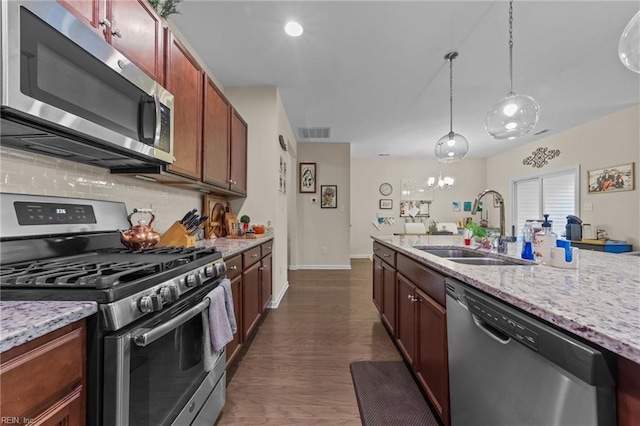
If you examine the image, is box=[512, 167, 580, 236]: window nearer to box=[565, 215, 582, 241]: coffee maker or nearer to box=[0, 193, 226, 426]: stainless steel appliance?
box=[565, 215, 582, 241]: coffee maker

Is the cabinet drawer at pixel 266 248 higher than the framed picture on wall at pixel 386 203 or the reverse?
the reverse

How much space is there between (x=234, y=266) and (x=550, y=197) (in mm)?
6266

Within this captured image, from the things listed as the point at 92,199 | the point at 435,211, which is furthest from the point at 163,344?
the point at 435,211

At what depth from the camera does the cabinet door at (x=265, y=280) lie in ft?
8.54

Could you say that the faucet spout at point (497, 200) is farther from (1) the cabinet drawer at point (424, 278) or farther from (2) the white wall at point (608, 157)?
(2) the white wall at point (608, 157)

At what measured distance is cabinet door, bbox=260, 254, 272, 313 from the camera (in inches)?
102

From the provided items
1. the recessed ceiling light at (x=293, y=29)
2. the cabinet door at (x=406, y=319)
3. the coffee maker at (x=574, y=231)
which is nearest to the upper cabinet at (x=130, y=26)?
the recessed ceiling light at (x=293, y=29)

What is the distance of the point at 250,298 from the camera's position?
219cm

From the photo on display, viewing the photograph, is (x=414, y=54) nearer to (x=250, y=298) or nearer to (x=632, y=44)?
(x=632, y=44)

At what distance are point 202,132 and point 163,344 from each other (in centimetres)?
156

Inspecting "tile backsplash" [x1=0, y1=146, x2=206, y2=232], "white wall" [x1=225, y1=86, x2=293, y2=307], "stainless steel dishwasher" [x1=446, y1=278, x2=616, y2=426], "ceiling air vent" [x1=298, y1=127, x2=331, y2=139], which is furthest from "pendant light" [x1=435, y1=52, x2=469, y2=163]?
"tile backsplash" [x1=0, y1=146, x2=206, y2=232]

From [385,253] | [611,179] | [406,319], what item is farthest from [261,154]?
[611,179]

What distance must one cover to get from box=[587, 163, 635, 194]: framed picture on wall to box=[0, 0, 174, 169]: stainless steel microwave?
5769 millimetres

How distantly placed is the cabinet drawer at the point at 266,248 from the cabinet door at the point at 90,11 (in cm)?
189
